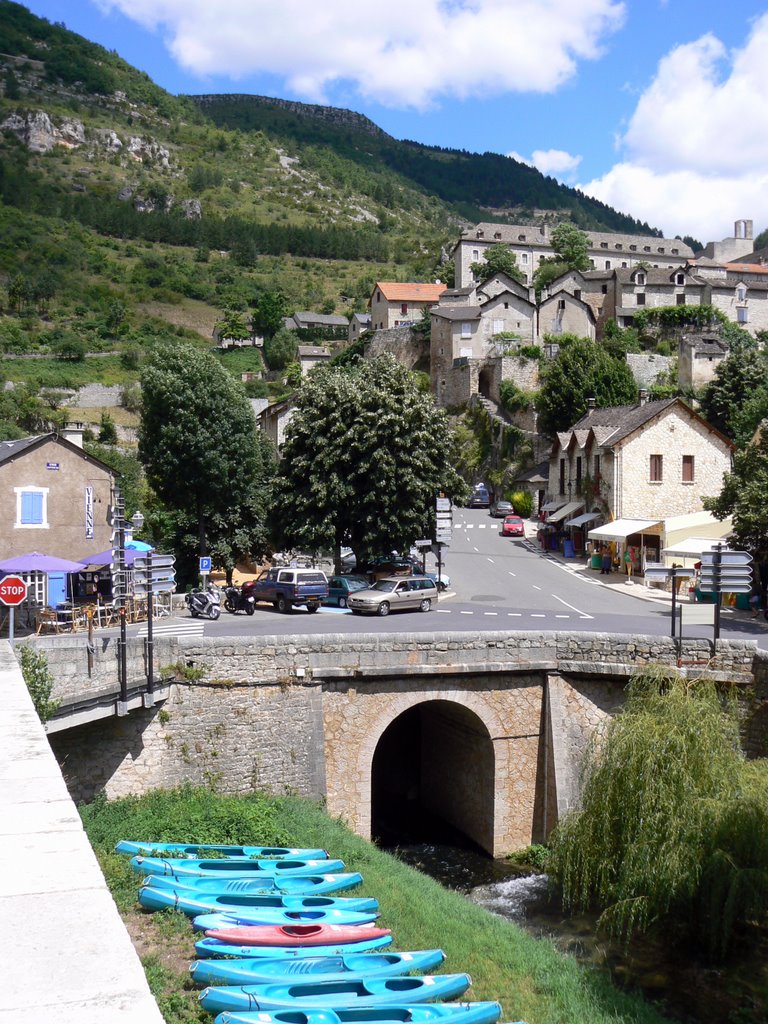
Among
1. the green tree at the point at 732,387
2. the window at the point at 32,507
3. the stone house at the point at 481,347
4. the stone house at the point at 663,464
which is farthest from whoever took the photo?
the stone house at the point at 481,347

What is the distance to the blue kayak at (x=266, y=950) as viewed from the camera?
11148mm

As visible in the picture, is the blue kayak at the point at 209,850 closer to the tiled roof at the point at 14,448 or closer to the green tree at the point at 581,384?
the tiled roof at the point at 14,448

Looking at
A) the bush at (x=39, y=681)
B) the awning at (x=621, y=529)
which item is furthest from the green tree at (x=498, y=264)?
the bush at (x=39, y=681)

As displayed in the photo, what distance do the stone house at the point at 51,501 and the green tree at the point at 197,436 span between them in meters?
7.37

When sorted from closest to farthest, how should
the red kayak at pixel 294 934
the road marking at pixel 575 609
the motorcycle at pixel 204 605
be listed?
the red kayak at pixel 294 934
the road marking at pixel 575 609
the motorcycle at pixel 204 605

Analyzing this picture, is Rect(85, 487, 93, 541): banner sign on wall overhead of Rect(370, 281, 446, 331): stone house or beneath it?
beneath

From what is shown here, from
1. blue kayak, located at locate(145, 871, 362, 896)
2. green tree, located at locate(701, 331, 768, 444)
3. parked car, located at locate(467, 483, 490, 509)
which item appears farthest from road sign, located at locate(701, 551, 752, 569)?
parked car, located at locate(467, 483, 490, 509)

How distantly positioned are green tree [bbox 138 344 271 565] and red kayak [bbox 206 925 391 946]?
2679cm

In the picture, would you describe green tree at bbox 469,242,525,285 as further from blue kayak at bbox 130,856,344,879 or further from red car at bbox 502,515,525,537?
blue kayak at bbox 130,856,344,879

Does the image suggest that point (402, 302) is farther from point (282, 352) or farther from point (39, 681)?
point (39, 681)

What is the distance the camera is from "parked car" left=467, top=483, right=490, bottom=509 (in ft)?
206

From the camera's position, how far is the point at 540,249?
331 feet

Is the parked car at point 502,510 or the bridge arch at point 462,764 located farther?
the parked car at point 502,510

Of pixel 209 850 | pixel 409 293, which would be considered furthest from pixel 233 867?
pixel 409 293
